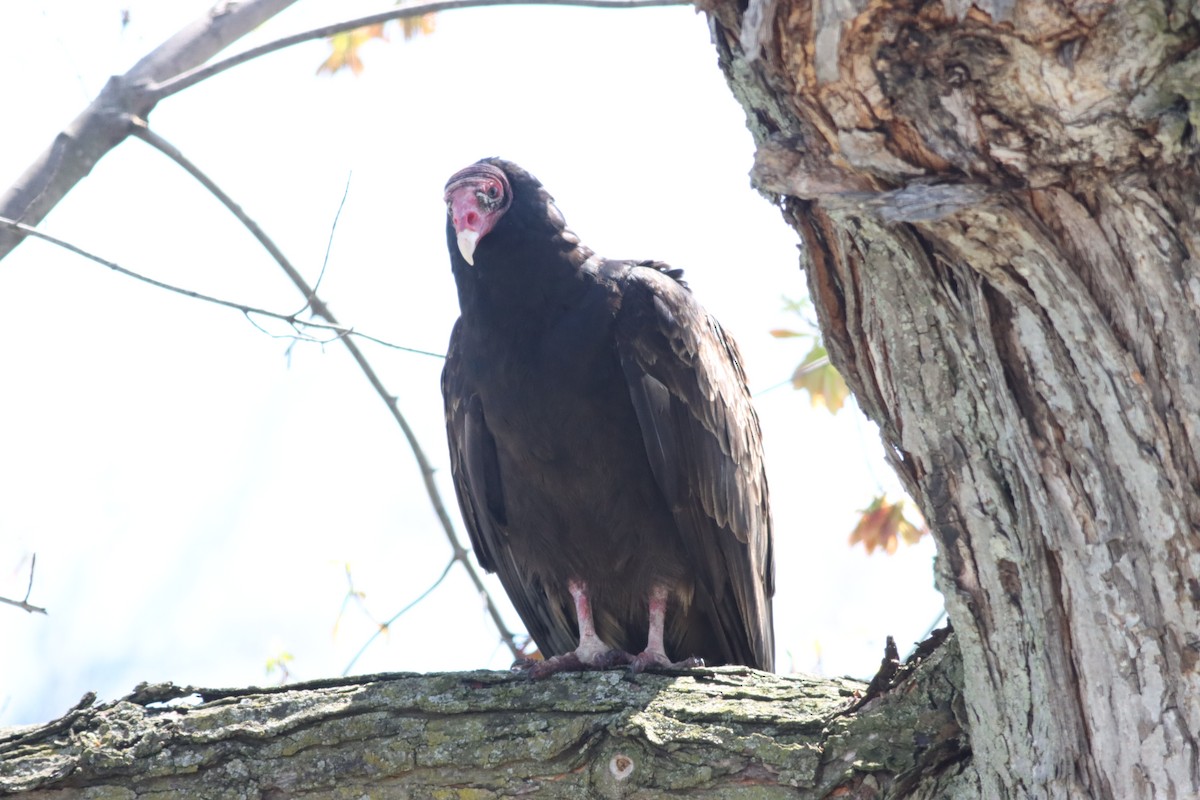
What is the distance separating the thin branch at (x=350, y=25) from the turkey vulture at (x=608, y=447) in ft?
2.09

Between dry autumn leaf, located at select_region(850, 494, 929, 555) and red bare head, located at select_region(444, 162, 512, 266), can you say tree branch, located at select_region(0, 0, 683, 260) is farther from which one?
dry autumn leaf, located at select_region(850, 494, 929, 555)

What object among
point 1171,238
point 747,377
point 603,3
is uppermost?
point 603,3

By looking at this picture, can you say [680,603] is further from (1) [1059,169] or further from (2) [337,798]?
(1) [1059,169]

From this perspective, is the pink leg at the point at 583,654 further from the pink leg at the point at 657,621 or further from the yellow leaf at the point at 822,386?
the yellow leaf at the point at 822,386

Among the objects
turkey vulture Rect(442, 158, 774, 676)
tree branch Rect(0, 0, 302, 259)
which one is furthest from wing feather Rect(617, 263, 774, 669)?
tree branch Rect(0, 0, 302, 259)

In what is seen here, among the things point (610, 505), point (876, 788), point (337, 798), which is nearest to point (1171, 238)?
point (876, 788)

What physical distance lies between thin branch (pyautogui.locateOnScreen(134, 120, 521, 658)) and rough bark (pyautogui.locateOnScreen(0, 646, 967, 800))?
4.50 feet

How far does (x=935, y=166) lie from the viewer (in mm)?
1627

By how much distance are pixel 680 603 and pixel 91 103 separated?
7.42 ft

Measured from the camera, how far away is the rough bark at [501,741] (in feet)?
6.91

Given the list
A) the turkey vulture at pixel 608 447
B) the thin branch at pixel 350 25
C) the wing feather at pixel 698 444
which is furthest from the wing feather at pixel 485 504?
the thin branch at pixel 350 25

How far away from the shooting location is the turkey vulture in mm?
3344

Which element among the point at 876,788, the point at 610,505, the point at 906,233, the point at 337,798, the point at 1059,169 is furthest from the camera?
the point at 610,505

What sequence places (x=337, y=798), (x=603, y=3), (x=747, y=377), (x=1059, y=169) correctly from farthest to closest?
(x=747, y=377) → (x=603, y=3) → (x=337, y=798) → (x=1059, y=169)
